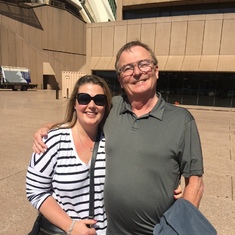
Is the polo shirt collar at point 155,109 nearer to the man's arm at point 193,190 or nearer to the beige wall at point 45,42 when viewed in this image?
the man's arm at point 193,190

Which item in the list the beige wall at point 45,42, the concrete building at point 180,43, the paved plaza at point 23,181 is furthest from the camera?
the beige wall at point 45,42

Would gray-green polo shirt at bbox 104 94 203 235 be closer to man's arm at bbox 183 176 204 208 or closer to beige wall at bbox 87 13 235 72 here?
man's arm at bbox 183 176 204 208

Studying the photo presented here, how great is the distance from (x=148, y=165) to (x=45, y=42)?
4246 cm

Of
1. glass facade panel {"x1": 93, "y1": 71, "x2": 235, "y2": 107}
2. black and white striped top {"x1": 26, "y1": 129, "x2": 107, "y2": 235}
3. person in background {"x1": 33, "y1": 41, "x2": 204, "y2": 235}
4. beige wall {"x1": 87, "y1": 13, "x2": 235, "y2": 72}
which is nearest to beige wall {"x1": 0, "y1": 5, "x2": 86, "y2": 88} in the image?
beige wall {"x1": 87, "y1": 13, "x2": 235, "y2": 72}

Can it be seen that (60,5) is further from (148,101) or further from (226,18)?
(148,101)

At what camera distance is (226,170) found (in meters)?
5.43

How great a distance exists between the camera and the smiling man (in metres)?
1.67

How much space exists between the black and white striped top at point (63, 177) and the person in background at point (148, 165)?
7 cm

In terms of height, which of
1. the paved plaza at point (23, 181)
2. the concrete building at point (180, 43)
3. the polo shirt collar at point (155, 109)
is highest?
the concrete building at point (180, 43)

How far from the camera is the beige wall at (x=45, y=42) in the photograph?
35656 millimetres

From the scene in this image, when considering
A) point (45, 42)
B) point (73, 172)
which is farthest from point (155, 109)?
point (45, 42)

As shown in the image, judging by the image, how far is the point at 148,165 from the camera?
5.48 ft

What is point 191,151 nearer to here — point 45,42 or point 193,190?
point 193,190

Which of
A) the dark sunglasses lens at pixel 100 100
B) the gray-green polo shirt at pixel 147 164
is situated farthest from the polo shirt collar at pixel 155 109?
the dark sunglasses lens at pixel 100 100
